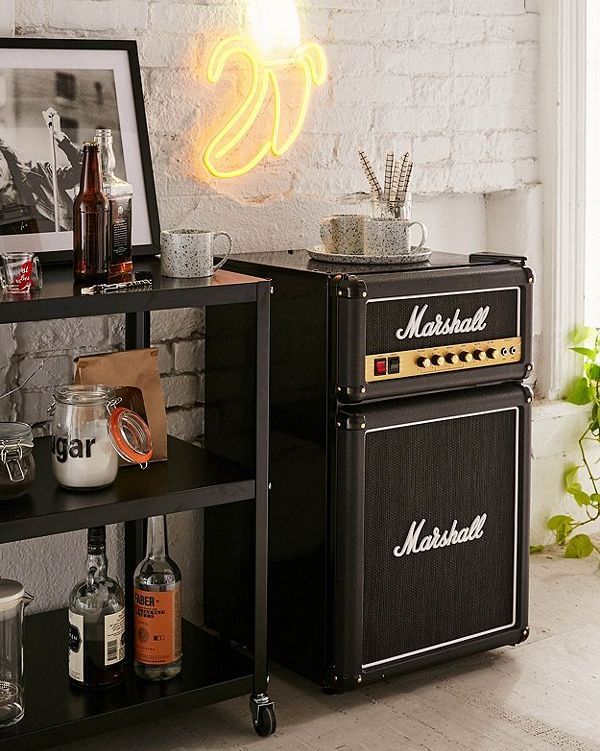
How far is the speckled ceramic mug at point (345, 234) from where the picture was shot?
260cm

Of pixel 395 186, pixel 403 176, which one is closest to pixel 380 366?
pixel 403 176

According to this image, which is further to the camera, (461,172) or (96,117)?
(461,172)

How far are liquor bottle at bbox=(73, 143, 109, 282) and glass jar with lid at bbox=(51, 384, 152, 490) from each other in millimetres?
220

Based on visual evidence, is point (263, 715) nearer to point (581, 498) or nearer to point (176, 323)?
point (176, 323)

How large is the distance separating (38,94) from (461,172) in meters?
1.23

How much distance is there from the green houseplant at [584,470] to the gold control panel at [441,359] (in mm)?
924

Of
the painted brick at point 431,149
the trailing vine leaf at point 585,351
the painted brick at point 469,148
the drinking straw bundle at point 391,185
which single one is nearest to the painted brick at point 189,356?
the drinking straw bundle at point 391,185

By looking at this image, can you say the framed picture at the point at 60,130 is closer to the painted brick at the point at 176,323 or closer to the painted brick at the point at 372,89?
the painted brick at the point at 176,323

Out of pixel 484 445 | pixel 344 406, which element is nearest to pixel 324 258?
A: pixel 344 406

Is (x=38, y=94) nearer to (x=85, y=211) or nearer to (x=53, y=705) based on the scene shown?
(x=85, y=211)

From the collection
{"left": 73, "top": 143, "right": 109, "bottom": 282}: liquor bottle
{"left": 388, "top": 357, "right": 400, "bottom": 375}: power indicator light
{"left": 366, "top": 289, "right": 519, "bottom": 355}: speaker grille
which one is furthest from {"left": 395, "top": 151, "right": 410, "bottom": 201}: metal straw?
{"left": 73, "top": 143, "right": 109, "bottom": 282}: liquor bottle

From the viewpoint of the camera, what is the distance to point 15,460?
206 centimetres

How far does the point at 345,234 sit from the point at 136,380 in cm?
58

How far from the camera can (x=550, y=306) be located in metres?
3.39
